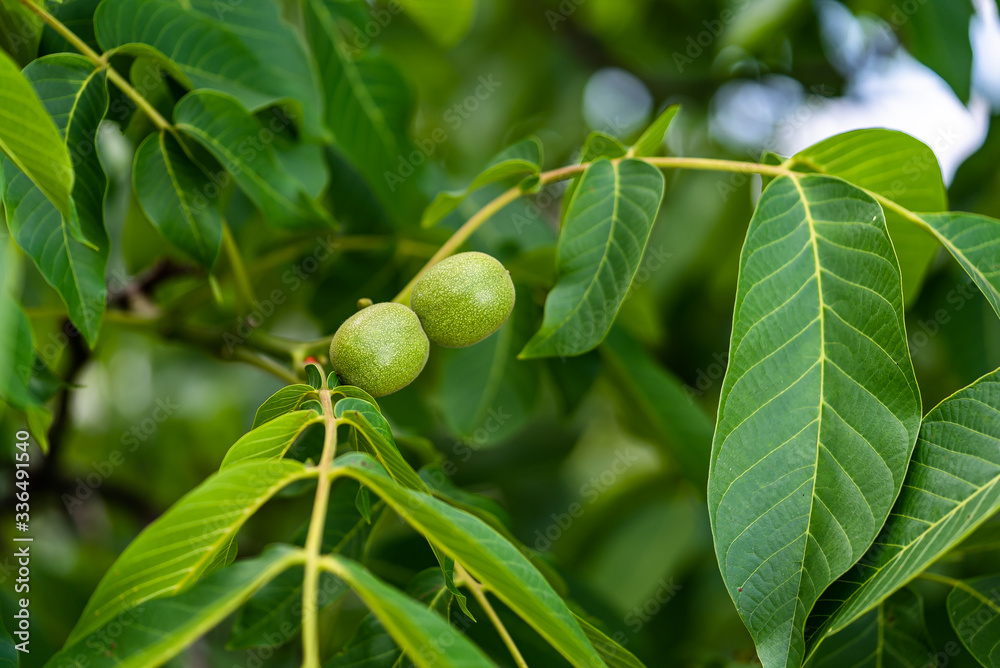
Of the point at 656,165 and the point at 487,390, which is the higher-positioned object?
the point at 656,165

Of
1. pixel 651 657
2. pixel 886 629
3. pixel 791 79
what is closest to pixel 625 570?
pixel 651 657

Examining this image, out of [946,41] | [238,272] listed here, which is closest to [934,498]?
[238,272]

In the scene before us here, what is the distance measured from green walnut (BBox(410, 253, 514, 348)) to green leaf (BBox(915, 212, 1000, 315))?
0.44 meters

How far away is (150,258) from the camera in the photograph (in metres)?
1.43

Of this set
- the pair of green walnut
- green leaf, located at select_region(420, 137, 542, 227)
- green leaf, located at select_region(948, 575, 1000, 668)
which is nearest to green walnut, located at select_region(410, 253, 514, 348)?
the pair of green walnut

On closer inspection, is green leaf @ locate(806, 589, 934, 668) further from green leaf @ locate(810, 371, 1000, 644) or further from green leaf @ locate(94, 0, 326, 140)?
green leaf @ locate(94, 0, 326, 140)

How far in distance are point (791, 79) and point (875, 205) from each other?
140 cm

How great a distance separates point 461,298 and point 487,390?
469 millimetres

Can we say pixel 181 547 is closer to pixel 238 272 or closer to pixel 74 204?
pixel 74 204

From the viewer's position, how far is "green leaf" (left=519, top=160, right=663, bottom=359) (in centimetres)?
85

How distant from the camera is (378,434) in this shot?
0.65 metres

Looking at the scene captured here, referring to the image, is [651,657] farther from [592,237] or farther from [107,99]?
[107,99]
